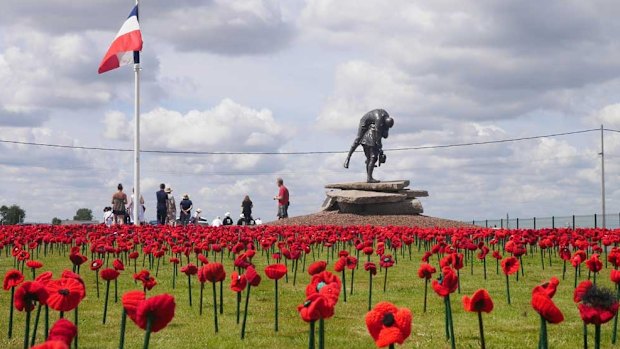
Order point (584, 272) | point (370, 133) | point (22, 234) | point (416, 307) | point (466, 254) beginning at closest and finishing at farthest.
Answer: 1. point (416, 307)
2. point (584, 272)
3. point (466, 254)
4. point (22, 234)
5. point (370, 133)

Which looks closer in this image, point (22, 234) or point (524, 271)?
point (524, 271)

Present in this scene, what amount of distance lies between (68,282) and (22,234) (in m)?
17.1

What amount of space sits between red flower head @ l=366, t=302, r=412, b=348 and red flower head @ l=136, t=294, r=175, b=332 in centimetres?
134

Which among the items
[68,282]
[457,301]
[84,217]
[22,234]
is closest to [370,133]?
[22,234]

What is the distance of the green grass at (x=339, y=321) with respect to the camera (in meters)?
10.1

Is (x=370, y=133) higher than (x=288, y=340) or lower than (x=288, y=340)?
higher

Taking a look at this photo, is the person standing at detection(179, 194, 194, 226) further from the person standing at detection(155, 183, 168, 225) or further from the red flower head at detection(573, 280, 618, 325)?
the red flower head at detection(573, 280, 618, 325)

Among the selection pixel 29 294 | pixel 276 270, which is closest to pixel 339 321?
pixel 276 270

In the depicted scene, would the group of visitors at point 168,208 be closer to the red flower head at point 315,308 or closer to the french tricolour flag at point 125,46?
the french tricolour flag at point 125,46

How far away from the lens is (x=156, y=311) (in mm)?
5297

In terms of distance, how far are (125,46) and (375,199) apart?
1436 cm

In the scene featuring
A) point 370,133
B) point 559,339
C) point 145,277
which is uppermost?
point 370,133

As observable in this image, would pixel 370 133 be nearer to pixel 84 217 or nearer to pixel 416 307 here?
pixel 416 307

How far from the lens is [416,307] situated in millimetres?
12938
